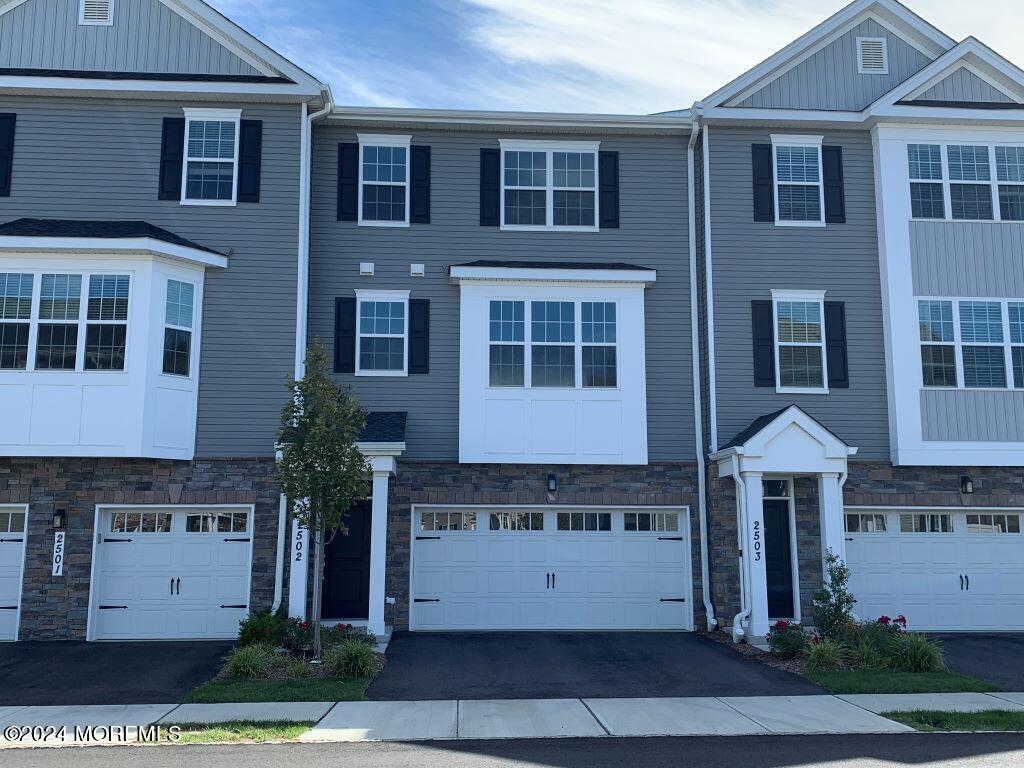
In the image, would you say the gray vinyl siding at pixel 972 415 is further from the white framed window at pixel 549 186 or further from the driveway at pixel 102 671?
the driveway at pixel 102 671

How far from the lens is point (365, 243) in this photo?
16.5 metres

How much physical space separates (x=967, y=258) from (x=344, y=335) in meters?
11.5

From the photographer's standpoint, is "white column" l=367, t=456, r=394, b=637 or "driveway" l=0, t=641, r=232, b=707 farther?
"white column" l=367, t=456, r=394, b=637

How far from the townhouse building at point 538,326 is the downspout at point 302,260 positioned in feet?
0.21

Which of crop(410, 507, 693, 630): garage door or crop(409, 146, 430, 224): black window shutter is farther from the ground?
crop(409, 146, 430, 224): black window shutter

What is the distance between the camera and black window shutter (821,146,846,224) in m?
16.9

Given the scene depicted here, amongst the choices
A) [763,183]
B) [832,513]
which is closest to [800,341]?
[763,183]

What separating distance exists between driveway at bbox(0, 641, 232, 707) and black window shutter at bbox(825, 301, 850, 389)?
37.8 feet

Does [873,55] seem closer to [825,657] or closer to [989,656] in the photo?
[989,656]

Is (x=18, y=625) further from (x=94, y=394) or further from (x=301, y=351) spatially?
(x=301, y=351)

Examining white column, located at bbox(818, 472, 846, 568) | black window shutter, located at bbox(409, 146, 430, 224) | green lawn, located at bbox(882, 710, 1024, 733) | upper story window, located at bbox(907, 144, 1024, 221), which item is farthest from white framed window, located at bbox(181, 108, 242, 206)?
green lawn, located at bbox(882, 710, 1024, 733)

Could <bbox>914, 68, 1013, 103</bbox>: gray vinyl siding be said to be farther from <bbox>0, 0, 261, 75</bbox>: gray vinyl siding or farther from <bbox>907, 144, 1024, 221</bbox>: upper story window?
<bbox>0, 0, 261, 75</bbox>: gray vinyl siding

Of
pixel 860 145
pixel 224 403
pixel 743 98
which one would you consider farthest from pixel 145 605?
pixel 860 145

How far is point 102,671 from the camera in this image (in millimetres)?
12625
